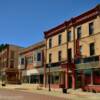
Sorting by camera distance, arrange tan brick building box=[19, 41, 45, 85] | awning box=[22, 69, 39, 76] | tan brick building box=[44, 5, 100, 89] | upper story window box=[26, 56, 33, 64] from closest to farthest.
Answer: tan brick building box=[44, 5, 100, 89] → tan brick building box=[19, 41, 45, 85] → awning box=[22, 69, 39, 76] → upper story window box=[26, 56, 33, 64]

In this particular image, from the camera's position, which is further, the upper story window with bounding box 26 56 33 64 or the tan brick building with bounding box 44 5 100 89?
the upper story window with bounding box 26 56 33 64

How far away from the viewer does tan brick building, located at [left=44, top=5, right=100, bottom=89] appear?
140 ft

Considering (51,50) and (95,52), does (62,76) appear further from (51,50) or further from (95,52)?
(95,52)

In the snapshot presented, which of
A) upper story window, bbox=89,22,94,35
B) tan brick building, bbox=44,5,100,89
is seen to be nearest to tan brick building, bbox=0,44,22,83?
tan brick building, bbox=44,5,100,89

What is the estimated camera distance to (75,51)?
47.1 metres

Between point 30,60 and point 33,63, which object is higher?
point 30,60

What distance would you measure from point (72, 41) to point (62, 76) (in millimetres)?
6786

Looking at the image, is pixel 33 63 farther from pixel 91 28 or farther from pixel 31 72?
pixel 91 28

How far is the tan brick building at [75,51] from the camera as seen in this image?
42.6 metres

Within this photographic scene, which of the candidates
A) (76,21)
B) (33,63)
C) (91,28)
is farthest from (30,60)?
(91,28)

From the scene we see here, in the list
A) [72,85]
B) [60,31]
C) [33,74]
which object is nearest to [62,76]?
[72,85]

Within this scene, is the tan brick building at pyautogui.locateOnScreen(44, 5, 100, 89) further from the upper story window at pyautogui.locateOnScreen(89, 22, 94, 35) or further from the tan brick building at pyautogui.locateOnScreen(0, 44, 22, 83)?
the tan brick building at pyautogui.locateOnScreen(0, 44, 22, 83)

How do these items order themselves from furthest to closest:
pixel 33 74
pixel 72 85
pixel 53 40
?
pixel 33 74, pixel 53 40, pixel 72 85

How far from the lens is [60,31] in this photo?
52.3 metres
